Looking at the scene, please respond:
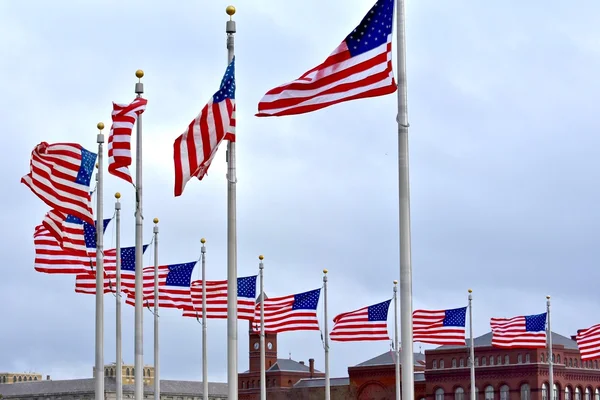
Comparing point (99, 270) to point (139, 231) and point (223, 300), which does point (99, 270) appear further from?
point (223, 300)

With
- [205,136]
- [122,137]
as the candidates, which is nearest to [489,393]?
[122,137]

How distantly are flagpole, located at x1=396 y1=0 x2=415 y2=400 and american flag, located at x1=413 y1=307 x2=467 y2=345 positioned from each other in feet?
127

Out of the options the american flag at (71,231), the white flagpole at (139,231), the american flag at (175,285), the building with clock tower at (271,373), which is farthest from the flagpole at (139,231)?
the building with clock tower at (271,373)

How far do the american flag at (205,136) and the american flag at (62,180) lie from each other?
1283 cm

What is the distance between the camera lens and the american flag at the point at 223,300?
6281 cm

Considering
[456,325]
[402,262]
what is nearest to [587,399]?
[456,325]

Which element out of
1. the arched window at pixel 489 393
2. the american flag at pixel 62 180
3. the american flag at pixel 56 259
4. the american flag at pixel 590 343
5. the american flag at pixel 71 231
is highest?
the american flag at pixel 62 180

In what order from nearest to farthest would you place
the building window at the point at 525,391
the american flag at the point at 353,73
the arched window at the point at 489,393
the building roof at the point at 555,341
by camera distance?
the american flag at the point at 353,73 < the building window at the point at 525,391 < the arched window at the point at 489,393 < the building roof at the point at 555,341

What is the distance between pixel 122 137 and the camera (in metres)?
42.4

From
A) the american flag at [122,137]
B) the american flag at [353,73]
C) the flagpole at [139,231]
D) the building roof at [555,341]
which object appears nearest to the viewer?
the american flag at [353,73]

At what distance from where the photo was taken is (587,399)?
459ft

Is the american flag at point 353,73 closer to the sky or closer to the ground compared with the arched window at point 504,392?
closer to the sky

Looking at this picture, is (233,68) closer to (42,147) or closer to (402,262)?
(402,262)

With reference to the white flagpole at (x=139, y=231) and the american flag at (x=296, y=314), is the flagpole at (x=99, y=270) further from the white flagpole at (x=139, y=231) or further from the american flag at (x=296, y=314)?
the american flag at (x=296, y=314)
